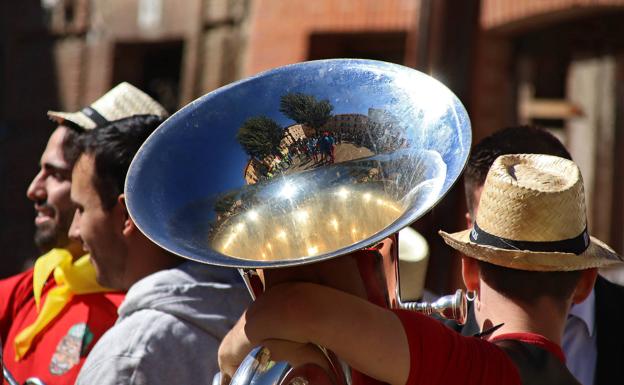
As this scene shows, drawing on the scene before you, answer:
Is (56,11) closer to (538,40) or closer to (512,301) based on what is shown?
(538,40)

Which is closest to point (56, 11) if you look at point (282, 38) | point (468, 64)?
point (282, 38)

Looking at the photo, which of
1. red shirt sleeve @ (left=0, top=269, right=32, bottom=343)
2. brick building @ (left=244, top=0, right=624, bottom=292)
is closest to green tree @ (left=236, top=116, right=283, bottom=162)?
red shirt sleeve @ (left=0, top=269, right=32, bottom=343)

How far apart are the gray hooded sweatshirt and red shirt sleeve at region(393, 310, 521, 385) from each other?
0.80 meters

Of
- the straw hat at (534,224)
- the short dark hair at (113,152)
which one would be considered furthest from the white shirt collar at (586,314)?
the short dark hair at (113,152)

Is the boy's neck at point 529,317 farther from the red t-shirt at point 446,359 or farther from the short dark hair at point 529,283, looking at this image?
the red t-shirt at point 446,359

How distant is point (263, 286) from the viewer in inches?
68.1

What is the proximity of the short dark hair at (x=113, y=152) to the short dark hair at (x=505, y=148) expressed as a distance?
0.92 m

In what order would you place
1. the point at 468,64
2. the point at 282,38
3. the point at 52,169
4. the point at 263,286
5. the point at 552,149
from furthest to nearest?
the point at 282,38
the point at 468,64
the point at 52,169
the point at 552,149
the point at 263,286

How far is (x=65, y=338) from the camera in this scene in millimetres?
2740

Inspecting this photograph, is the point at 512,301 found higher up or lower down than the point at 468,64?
lower down

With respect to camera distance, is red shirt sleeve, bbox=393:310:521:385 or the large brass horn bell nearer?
red shirt sleeve, bbox=393:310:521:385

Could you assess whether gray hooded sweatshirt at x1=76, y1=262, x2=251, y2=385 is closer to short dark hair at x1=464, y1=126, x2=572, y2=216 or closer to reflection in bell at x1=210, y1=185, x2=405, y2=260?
reflection in bell at x1=210, y1=185, x2=405, y2=260

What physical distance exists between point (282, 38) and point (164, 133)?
4742mm

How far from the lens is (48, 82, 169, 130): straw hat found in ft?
9.87
